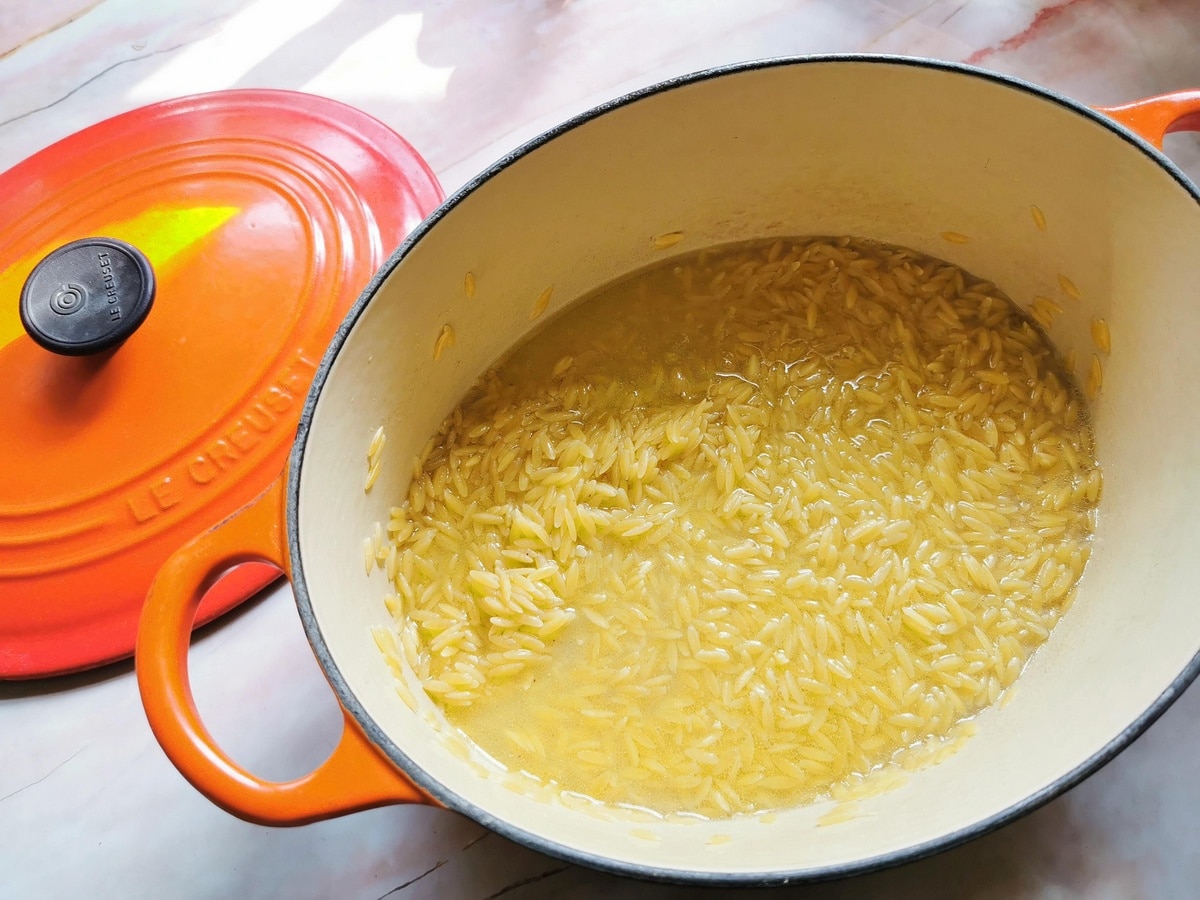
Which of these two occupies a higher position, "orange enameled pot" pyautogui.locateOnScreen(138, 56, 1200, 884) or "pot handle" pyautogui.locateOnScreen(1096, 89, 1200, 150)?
"pot handle" pyautogui.locateOnScreen(1096, 89, 1200, 150)

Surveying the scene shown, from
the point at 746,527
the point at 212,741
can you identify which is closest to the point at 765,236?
the point at 746,527

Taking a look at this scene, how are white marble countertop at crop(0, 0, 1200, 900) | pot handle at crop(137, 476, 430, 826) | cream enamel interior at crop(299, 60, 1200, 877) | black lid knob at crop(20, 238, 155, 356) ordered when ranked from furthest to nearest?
1. black lid knob at crop(20, 238, 155, 356)
2. white marble countertop at crop(0, 0, 1200, 900)
3. cream enamel interior at crop(299, 60, 1200, 877)
4. pot handle at crop(137, 476, 430, 826)

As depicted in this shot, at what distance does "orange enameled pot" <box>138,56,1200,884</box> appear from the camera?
794 mm

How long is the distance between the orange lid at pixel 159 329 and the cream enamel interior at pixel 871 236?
22cm

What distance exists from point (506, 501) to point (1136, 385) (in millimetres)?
751

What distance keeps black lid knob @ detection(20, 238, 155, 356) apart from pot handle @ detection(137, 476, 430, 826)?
453mm

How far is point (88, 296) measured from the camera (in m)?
1.15

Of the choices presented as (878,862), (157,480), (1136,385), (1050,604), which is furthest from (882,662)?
(157,480)

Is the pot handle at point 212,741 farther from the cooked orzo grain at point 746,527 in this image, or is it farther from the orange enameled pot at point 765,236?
the cooked orzo grain at point 746,527

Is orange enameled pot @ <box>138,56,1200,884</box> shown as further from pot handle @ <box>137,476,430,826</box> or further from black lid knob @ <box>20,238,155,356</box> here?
black lid knob @ <box>20,238,155,356</box>

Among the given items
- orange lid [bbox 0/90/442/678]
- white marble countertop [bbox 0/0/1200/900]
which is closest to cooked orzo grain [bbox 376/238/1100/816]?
white marble countertop [bbox 0/0/1200/900]

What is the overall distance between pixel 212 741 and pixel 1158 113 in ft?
3.52

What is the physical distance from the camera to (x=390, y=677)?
38.7 inches

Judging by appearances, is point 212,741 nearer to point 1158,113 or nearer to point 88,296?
point 88,296
